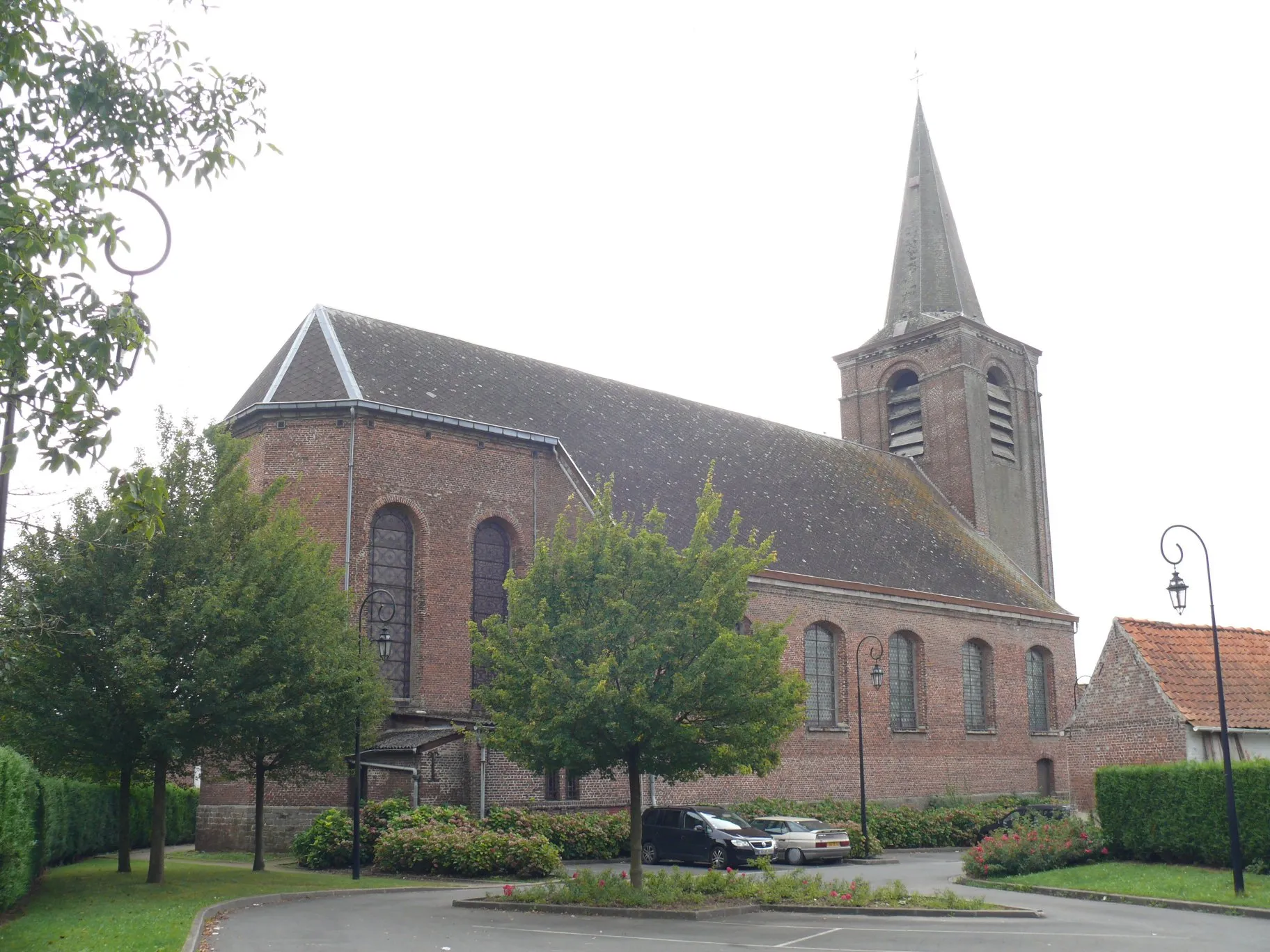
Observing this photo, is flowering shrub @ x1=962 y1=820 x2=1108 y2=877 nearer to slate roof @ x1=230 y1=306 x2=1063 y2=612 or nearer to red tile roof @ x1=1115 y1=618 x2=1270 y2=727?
red tile roof @ x1=1115 y1=618 x2=1270 y2=727

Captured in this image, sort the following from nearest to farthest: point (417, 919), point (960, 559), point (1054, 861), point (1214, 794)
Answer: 1. point (417, 919)
2. point (1214, 794)
3. point (1054, 861)
4. point (960, 559)

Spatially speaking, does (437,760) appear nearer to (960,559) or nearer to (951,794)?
(951,794)

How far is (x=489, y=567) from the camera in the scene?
3056 centimetres

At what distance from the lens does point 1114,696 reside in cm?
2506

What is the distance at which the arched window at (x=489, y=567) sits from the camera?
30.1 m

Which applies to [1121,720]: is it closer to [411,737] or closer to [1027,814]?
[1027,814]

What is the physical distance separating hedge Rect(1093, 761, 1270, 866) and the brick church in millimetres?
7767

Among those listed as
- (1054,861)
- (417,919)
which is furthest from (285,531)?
(1054,861)

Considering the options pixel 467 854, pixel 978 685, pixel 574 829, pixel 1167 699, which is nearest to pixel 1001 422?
pixel 978 685

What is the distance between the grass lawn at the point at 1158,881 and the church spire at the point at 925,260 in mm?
28332

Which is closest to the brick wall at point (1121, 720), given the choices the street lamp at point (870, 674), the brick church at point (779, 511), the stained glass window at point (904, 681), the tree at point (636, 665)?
the street lamp at point (870, 674)

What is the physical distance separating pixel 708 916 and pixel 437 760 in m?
11.2

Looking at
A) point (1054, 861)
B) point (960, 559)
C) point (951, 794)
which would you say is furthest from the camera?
point (960, 559)

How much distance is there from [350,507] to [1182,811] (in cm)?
1869
